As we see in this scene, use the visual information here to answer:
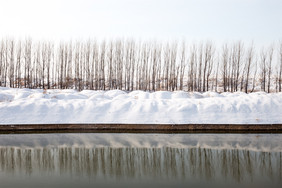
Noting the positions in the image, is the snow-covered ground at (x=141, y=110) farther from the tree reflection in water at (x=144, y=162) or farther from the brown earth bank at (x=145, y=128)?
the tree reflection in water at (x=144, y=162)

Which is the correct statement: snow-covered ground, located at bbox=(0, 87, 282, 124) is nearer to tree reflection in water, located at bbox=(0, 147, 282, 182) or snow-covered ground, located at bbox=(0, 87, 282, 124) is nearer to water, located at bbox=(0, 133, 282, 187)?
water, located at bbox=(0, 133, 282, 187)

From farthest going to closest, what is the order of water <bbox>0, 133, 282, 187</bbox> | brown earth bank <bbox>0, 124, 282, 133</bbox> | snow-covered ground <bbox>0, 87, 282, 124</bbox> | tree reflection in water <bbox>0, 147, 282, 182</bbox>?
snow-covered ground <bbox>0, 87, 282, 124</bbox> < brown earth bank <bbox>0, 124, 282, 133</bbox> < tree reflection in water <bbox>0, 147, 282, 182</bbox> < water <bbox>0, 133, 282, 187</bbox>

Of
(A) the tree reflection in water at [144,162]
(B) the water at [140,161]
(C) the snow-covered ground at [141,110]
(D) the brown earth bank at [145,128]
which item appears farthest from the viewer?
(C) the snow-covered ground at [141,110]

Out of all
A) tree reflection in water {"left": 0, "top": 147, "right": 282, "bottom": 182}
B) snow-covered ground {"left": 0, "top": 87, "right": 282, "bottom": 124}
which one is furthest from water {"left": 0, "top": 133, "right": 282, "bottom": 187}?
snow-covered ground {"left": 0, "top": 87, "right": 282, "bottom": 124}

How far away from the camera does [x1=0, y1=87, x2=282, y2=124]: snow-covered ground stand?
48.8 ft

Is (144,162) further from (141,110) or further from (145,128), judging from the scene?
(141,110)

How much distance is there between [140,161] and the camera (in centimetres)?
807

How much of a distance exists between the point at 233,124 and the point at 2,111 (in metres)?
14.5

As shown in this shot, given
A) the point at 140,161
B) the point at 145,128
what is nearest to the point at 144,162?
the point at 140,161

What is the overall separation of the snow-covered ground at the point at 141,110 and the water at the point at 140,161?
280cm

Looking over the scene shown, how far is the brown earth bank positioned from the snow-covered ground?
384 mm

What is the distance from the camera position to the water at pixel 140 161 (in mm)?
6258

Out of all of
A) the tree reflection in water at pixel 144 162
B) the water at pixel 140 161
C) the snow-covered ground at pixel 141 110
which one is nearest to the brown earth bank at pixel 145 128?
the snow-covered ground at pixel 141 110

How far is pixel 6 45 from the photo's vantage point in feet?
99.3
